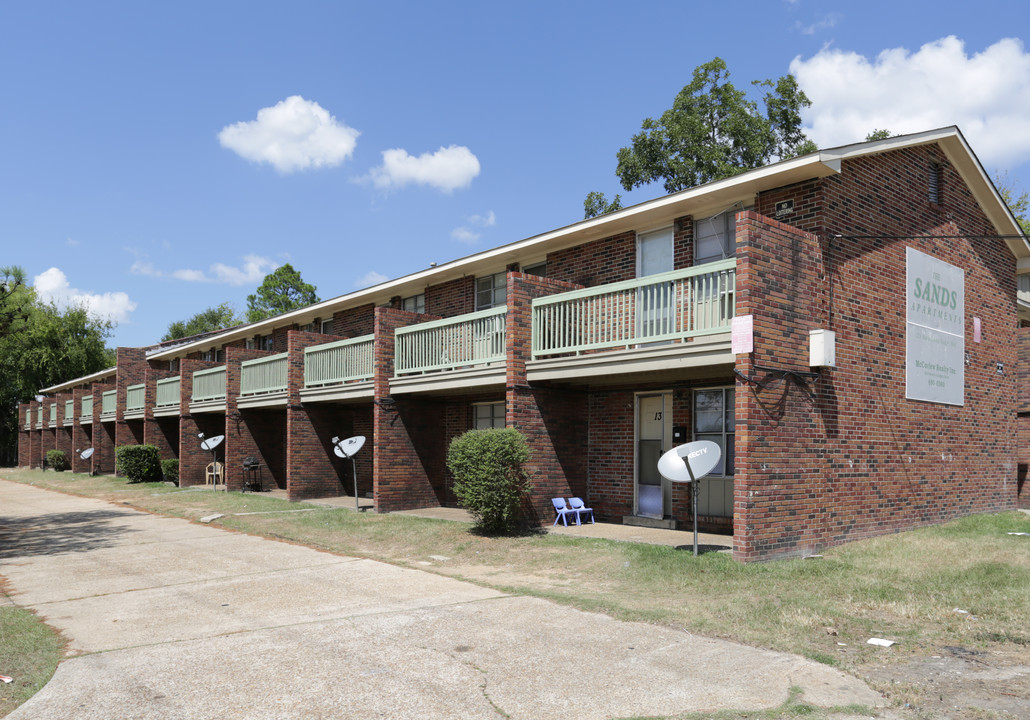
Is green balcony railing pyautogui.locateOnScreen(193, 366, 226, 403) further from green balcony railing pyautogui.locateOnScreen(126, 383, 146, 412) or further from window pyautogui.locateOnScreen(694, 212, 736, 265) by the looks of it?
window pyautogui.locateOnScreen(694, 212, 736, 265)

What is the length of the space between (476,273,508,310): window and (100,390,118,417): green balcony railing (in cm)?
Result: 2407

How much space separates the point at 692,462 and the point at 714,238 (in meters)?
4.53

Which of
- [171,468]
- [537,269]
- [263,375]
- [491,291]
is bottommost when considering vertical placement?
[171,468]

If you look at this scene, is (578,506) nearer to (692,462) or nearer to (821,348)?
(692,462)

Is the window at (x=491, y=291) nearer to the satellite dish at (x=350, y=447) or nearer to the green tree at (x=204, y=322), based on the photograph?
the satellite dish at (x=350, y=447)

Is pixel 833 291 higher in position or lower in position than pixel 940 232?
lower

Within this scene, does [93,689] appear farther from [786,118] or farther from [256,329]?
[786,118]

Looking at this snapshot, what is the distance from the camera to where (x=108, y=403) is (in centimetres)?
3641

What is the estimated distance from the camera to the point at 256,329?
1092 inches

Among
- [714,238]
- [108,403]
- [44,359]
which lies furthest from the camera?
[44,359]

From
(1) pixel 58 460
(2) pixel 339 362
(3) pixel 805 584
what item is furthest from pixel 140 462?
(3) pixel 805 584

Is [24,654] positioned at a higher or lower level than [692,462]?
lower

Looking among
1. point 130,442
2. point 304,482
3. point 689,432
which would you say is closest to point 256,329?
point 304,482

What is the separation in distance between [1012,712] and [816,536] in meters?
6.07
